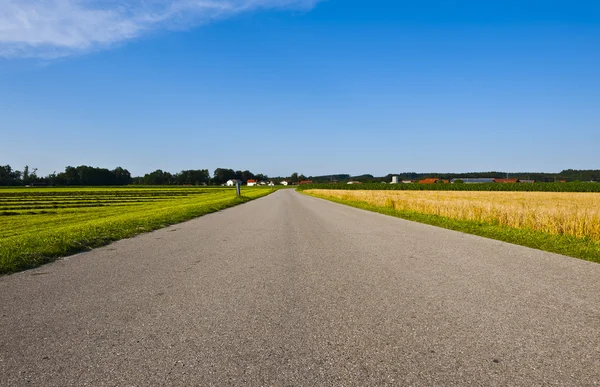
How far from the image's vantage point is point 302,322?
4.17 meters

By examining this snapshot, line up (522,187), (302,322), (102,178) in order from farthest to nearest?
(102,178) < (522,187) < (302,322)

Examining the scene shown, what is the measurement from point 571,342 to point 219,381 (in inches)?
129

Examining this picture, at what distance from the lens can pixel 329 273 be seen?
6.62 m

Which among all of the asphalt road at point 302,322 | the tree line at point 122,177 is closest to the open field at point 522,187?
the tree line at point 122,177

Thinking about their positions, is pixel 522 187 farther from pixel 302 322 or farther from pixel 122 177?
pixel 122 177

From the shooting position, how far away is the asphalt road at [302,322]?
304 cm

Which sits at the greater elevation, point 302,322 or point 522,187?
point 302,322

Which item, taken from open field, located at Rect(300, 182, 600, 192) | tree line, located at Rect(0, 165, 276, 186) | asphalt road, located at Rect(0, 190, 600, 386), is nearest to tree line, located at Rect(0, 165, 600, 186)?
tree line, located at Rect(0, 165, 276, 186)

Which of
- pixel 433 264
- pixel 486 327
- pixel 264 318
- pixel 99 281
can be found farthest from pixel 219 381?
pixel 433 264

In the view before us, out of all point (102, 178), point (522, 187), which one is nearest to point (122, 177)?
point (102, 178)

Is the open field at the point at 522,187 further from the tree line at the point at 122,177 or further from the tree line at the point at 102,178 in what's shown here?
the tree line at the point at 102,178

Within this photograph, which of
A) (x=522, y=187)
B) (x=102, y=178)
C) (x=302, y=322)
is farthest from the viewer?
(x=102, y=178)

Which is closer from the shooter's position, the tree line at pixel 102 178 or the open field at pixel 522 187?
the open field at pixel 522 187

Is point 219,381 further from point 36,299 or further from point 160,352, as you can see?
point 36,299
